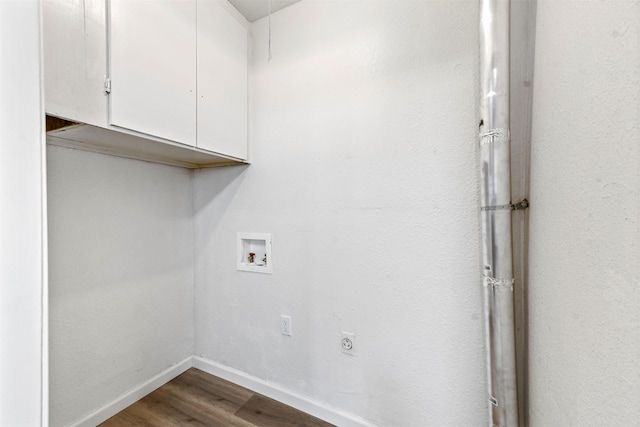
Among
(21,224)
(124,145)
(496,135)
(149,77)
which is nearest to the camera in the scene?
(21,224)

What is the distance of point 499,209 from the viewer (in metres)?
0.93

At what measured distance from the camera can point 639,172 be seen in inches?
17.7

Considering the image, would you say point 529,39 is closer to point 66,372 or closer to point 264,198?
point 264,198

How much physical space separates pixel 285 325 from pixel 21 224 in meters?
1.35

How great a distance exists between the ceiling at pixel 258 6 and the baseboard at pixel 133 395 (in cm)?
246

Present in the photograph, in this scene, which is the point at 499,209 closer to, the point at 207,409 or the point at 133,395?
the point at 207,409

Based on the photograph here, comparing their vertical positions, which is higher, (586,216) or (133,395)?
(586,216)

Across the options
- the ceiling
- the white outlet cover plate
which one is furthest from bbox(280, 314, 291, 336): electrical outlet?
the ceiling

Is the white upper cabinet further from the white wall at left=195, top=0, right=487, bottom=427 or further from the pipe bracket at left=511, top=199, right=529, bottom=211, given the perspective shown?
the pipe bracket at left=511, top=199, right=529, bottom=211

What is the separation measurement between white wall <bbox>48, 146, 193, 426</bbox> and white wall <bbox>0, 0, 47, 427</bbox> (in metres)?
0.97

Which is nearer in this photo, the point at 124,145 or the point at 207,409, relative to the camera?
the point at 124,145

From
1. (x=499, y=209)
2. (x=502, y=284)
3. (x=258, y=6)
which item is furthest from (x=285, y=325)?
(x=258, y=6)

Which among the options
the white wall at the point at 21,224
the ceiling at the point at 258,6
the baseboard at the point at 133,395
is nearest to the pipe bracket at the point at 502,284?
the white wall at the point at 21,224

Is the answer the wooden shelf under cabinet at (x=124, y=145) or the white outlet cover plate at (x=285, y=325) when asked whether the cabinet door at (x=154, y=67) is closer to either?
the wooden shelf under cabinet at (x=124, y=145)
